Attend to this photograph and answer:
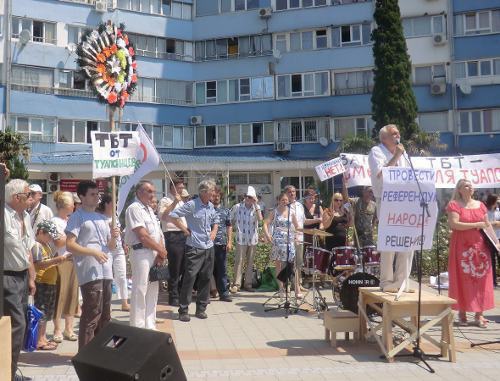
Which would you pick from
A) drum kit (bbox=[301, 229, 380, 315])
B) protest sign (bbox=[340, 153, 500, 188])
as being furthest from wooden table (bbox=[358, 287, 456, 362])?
protest sign (bbox=[340, 153, 500, 188])

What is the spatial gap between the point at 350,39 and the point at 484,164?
31092mm

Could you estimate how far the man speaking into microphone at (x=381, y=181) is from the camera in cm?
762

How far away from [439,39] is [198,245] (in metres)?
30.9

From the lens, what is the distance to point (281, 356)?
25.1 ft

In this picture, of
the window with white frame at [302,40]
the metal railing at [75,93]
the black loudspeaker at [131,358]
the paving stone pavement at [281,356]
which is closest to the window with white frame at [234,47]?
the window with white frame at [302,40]

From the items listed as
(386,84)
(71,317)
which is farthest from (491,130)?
(71,317)

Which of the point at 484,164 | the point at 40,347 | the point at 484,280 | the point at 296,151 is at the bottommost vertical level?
the point at 40,347

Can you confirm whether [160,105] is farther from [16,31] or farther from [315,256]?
[315,256]

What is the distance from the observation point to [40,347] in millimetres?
8008

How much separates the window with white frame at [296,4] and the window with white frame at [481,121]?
11.1 metres

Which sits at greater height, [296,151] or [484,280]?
[296,151]

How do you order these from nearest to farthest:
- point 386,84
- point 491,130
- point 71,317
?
point 71,317, point 386,84, point 491,130

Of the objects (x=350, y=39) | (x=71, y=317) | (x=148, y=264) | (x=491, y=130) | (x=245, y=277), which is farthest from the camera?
(x=350, y=39)

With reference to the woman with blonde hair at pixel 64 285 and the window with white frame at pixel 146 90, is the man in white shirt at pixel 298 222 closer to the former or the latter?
the woman with blonde hair at pixel 64 285
